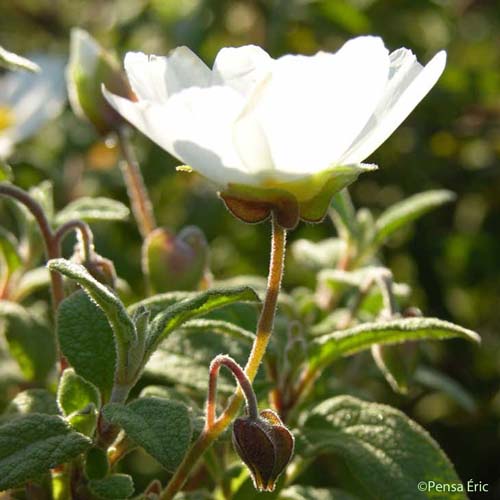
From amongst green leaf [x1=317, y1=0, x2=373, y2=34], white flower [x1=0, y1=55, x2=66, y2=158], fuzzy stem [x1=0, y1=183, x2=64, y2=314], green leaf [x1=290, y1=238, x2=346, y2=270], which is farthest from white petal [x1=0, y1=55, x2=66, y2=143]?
fuzzy stem [x1=0, y1=183, x2=64, y2=314]

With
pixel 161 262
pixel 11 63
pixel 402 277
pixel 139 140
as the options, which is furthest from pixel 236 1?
pixel 11 63

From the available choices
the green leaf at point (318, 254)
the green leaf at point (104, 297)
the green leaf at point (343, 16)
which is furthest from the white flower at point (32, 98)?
the green leaf at point (104, 297)

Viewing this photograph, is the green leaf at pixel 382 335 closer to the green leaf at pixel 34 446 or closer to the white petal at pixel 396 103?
the white petal at pixel 396 103

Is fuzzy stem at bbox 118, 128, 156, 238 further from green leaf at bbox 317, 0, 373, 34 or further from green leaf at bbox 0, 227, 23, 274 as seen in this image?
green leaf at bbox 317, 0, 373, 34

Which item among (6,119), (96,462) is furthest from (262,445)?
(6,119)

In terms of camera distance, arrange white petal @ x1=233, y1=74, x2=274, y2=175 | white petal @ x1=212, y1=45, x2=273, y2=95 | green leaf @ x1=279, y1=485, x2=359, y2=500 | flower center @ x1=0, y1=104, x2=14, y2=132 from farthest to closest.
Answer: flower center @ x1=0, y1=104, x2=14, y2=132
green leaf @ x1=279, y1=485, x2=359, y2=500
white petal @ x1=212, y1=45, x2=273, y2=95
white petal @ x1=233, y1=74, x2=274, y2=175

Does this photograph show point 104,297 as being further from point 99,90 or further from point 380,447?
point 99,90
